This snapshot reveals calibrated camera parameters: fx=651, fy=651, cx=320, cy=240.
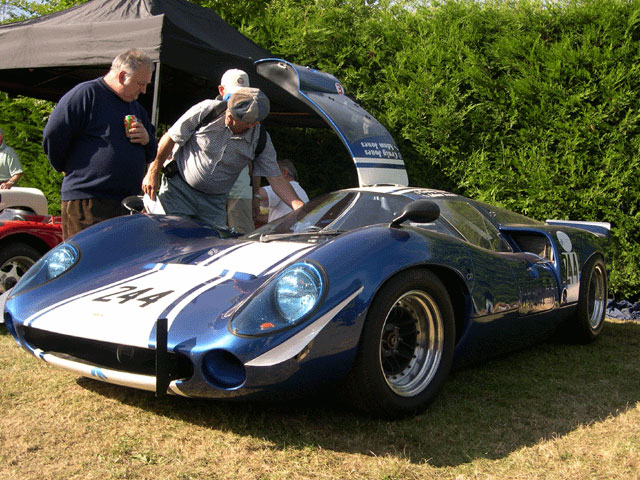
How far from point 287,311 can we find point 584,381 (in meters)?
1.91

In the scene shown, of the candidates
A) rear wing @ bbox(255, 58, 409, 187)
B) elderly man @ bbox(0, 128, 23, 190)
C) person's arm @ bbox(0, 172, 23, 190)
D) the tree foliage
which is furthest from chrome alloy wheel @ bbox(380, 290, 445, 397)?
elderly man @ bbox(0, 128, 23, 190)

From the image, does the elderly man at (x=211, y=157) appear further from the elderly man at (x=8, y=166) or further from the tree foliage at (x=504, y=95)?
the elderly man at (x=8, y=166)

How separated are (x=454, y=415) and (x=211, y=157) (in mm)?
2044

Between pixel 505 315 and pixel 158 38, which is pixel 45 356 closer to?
pixel 505 315

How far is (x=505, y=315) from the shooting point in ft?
10.1

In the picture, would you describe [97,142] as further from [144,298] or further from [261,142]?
[144,298]

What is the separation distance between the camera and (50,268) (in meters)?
3.02

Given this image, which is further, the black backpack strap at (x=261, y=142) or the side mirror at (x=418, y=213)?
the black backpack strap at (x=261, y=142)

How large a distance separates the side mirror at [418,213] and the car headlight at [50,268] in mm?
1511

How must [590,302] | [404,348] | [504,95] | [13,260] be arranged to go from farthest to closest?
[504,95]
[13,260]
[590,302]
[404,348]

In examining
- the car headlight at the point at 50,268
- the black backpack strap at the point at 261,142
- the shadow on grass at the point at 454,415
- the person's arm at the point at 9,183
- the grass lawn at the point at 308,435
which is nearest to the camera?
the grass lawn at the point at 308,435

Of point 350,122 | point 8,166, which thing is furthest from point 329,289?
point 8,166

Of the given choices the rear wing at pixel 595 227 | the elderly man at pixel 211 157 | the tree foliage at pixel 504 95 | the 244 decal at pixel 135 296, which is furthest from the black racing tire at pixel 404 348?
the tree foliage at pixel 504 95

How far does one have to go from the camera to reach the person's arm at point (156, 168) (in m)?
3.75
